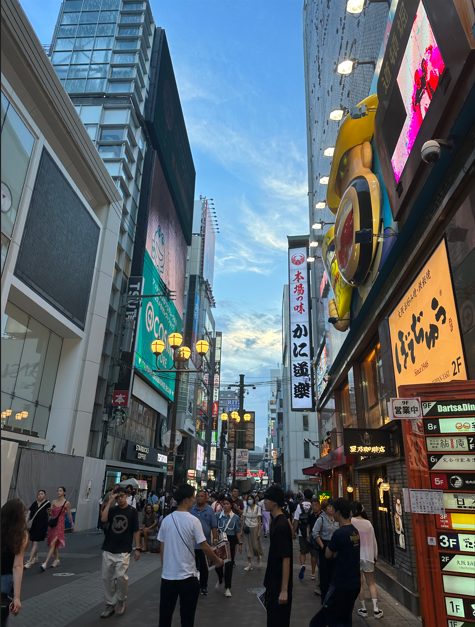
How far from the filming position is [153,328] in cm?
3706

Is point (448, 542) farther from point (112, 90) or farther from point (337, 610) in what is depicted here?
point (112, 90)

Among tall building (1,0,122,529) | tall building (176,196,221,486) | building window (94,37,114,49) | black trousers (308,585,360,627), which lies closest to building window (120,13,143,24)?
building window (94,37,114,49)

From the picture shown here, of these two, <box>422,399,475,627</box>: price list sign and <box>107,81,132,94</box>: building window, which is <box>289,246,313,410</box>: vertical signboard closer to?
<box>107,81,132,94</box>: building window

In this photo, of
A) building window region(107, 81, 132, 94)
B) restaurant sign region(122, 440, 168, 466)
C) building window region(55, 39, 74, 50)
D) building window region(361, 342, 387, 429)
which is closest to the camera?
building window region(361, 342, 387, 429)

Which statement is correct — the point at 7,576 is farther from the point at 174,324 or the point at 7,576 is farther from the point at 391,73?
the point at 174,324

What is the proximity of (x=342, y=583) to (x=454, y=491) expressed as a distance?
1813 millimetres

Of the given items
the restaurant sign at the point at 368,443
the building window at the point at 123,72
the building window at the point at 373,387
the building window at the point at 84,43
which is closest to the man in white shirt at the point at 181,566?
the restaurant sign at the point at 368,443

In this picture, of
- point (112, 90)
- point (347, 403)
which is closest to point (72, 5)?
point (112, 90)

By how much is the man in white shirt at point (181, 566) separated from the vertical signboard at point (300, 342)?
26629 mm

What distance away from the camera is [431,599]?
17.8 feet

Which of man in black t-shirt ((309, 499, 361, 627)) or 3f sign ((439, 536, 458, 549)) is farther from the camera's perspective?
3f sign ((439, 536, 458, 549))

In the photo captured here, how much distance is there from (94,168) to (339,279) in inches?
569

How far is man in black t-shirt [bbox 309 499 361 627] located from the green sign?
27.3 m

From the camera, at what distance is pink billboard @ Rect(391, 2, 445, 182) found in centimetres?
756
